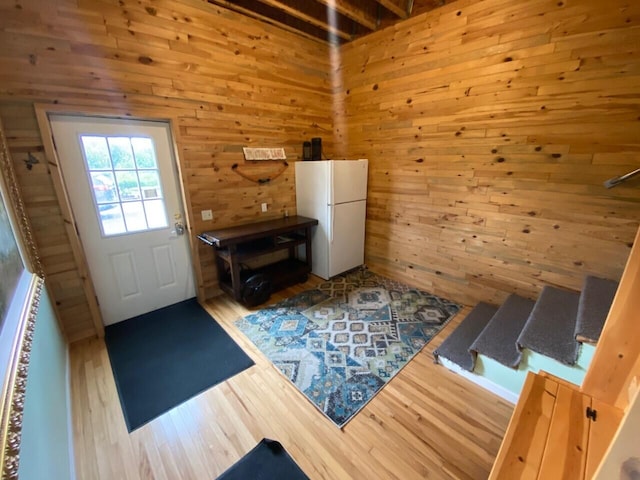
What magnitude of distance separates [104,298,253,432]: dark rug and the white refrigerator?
4.87 feet

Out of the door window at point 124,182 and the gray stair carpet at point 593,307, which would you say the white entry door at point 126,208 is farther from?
the gray stair carpet at point 593,307

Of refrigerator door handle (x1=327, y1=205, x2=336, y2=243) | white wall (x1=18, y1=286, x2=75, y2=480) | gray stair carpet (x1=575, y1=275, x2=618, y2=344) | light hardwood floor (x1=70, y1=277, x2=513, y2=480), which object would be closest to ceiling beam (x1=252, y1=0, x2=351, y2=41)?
refrigerator door handle (x1=327, y1=205, x2=336, y2=243)

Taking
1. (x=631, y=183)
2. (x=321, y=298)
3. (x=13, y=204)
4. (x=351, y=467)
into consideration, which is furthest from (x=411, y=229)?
(x=13, y=204)

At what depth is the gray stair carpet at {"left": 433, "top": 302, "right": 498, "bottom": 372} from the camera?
1.95 metres

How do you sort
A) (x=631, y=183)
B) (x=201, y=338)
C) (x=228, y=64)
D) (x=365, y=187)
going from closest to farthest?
(x=631, y=183), (x=201, y=338), (x=228, y=64), (x=365, y=187)

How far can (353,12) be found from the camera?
2730mm

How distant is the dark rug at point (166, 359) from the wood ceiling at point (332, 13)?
3.08 meters

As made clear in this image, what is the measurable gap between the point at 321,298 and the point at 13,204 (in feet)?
8.32

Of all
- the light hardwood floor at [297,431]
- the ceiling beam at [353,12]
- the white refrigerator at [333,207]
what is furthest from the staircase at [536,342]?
the ceiling beam at [353,12]

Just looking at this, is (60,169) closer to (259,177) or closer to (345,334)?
(259,177)

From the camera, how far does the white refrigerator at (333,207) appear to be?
3.12 m

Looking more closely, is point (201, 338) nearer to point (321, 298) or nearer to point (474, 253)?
point (321, 298)

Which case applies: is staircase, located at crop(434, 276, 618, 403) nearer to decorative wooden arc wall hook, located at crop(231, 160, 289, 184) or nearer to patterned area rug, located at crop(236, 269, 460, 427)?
patterned area rug, located at crop(236, 269, 460, 427)

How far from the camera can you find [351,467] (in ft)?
4.56
